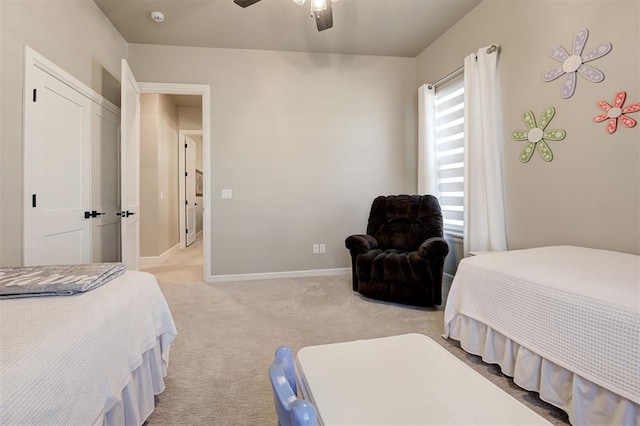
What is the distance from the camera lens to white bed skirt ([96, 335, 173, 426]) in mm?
1068

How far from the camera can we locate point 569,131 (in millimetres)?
2168

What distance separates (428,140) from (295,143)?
160 centimetres

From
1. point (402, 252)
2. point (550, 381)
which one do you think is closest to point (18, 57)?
point (402, 252)

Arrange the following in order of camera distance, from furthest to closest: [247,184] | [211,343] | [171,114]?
[171,114]
[247,184]
[211,343]

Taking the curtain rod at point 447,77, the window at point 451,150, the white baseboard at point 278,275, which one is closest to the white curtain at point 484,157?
the curtain rod at point 447,77

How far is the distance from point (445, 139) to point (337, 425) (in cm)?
351

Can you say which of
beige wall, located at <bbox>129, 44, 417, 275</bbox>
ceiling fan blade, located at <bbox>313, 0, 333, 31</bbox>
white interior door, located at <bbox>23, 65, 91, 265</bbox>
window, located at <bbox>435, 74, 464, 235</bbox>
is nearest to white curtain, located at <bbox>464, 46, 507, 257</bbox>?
window, located at <bbox>435, 74, 464, 235</bbox>

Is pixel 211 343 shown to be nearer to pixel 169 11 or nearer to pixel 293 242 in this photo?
pixel 293 242

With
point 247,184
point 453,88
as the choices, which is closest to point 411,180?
point 453,88

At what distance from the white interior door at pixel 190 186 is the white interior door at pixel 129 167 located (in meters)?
2.78

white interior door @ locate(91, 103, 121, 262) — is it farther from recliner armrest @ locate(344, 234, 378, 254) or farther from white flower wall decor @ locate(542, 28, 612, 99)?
white flower wall decor @ locate(542, 28, 612, 99)

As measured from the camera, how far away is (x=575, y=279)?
1.37m

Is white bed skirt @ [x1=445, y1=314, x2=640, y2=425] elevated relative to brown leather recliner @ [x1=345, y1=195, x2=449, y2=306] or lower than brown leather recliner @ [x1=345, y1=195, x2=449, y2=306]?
lower

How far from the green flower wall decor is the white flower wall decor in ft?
0.60
